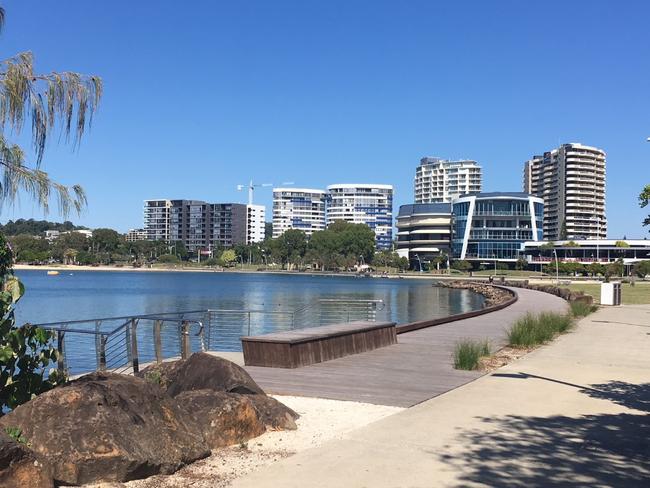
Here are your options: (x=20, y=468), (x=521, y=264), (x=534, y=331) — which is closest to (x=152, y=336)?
(x=534, y=331)

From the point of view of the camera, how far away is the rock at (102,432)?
19.3 feet

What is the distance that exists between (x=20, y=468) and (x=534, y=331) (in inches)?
621

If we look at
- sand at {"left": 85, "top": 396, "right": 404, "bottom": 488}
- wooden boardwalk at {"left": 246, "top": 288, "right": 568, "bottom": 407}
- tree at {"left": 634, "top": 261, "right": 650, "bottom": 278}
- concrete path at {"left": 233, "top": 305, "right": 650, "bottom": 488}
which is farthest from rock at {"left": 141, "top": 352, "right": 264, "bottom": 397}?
tree at {"left": 634, "top": 261, "right": 650, "bottom": 278}

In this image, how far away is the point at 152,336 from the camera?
2925 cm

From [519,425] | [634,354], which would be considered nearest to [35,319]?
[634,354]

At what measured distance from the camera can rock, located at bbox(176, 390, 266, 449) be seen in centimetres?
743

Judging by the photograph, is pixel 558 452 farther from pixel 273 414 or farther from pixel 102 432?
pixel 102 432

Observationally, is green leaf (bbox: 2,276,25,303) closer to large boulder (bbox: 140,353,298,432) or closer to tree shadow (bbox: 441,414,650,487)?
large boulder (bbox: 140,353,298,432)

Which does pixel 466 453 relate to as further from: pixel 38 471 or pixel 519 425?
pixel 38 471

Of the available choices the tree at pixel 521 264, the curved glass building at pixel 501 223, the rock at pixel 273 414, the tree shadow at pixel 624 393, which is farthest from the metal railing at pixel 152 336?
the curved glass building at pixel 501 223

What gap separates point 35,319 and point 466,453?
39.5 m

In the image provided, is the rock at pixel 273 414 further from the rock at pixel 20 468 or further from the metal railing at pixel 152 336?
the rock at pixel 20 468

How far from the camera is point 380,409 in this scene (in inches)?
373

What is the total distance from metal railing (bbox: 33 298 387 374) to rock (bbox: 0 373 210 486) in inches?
51.8
